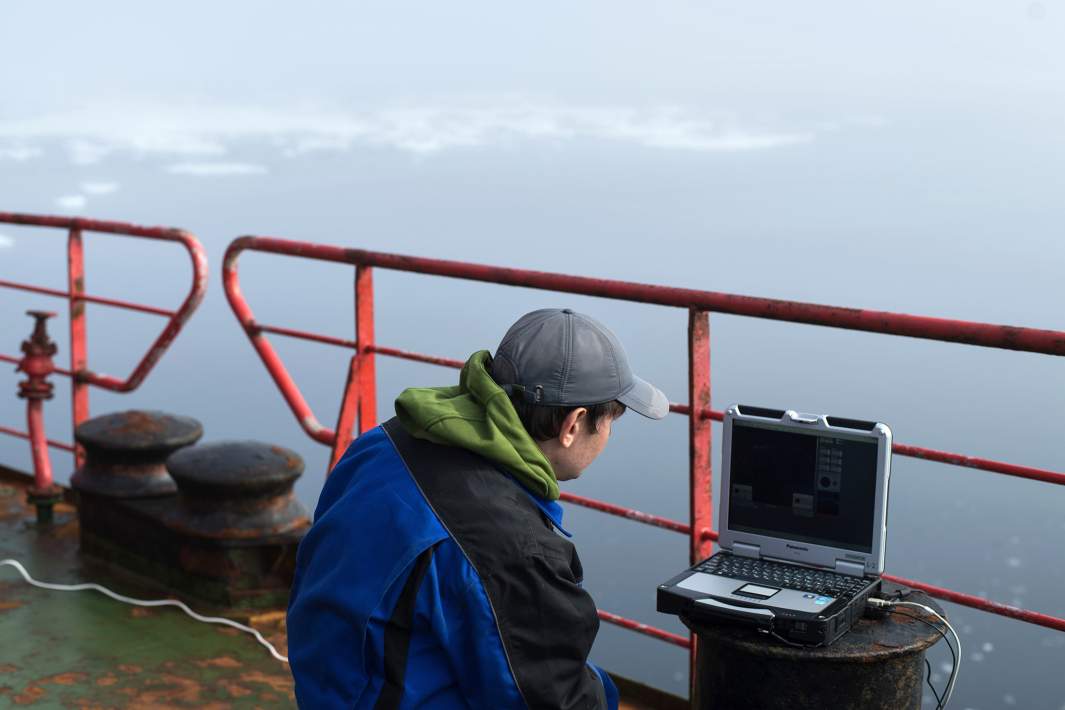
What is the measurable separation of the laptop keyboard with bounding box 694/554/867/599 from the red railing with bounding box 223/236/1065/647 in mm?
506

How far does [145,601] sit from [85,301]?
1.81 metres

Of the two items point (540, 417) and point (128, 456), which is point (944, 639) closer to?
point (540, 417)

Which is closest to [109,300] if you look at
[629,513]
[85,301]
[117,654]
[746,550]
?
[85,301]

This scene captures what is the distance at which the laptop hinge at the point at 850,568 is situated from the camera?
9.57ft

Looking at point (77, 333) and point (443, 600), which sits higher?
point (77, 333)

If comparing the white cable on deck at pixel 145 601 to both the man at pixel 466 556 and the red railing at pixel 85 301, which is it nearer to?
the red railing at pixel 85 301

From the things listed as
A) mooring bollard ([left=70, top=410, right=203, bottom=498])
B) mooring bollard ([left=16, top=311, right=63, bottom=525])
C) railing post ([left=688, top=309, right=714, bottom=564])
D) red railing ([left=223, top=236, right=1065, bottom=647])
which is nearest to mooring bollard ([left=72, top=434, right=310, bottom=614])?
mooring bollard ([left=70, top=410, right=203, bottom=498])

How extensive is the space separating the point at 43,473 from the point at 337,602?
4363 millimetres

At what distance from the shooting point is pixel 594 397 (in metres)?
2.37

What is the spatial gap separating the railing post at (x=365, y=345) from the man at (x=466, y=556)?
8.26 ft

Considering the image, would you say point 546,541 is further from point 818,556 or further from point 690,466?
point 690,466

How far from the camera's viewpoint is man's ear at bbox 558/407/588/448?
237cm

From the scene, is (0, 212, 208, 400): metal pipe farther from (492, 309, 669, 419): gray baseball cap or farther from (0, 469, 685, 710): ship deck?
(492, 309, 669, 419): gray baseball cap

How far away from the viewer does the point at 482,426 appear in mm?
2268
